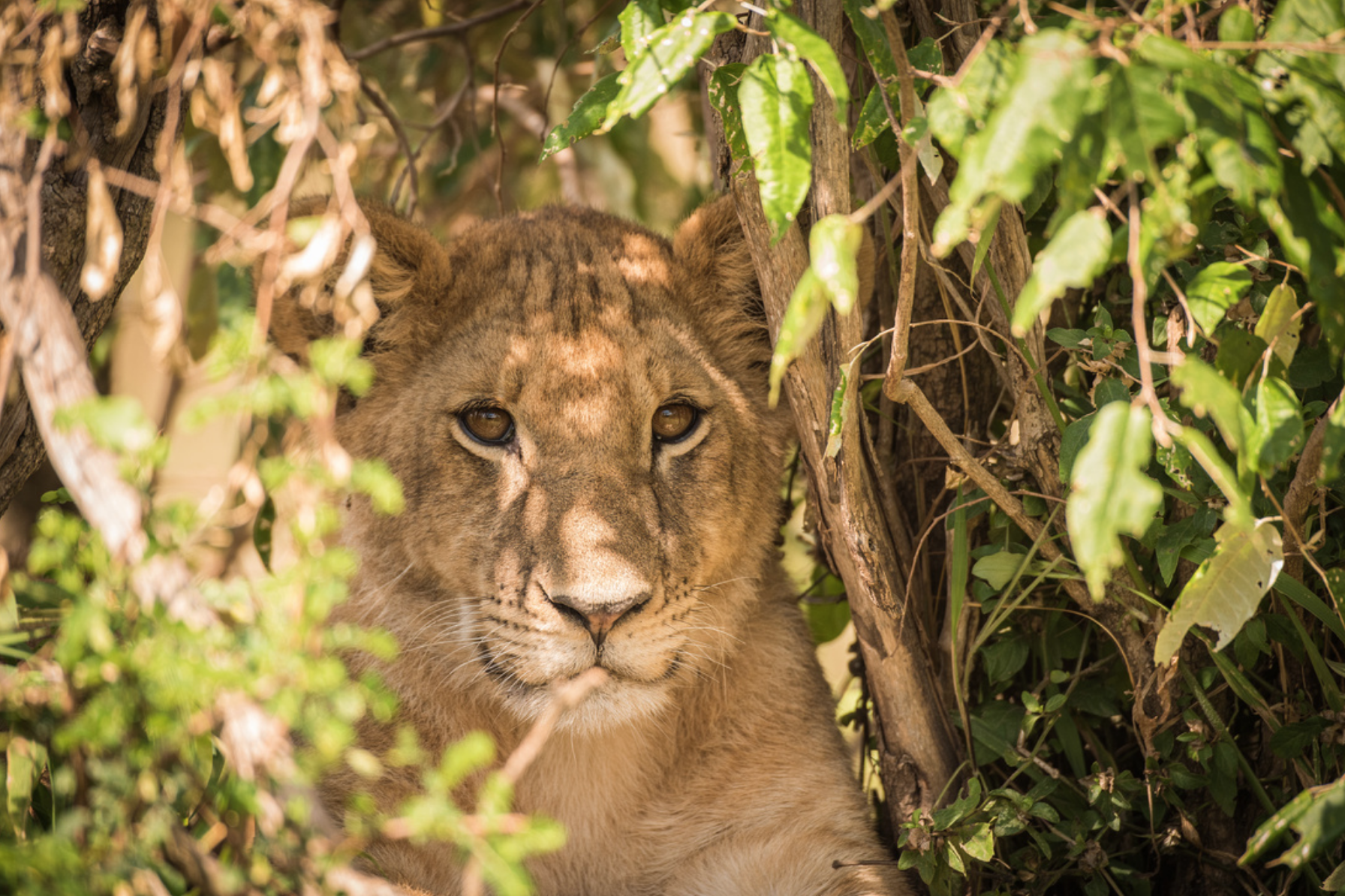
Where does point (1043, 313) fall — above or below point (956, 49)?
below

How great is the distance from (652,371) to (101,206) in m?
1.44

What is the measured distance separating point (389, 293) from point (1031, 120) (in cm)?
199

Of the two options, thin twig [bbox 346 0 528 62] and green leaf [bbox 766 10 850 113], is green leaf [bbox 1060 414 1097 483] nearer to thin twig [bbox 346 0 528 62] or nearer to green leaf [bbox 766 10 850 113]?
green leaf [bbox 766 10 850 113]

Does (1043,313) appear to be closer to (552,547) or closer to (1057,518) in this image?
(1057,518)

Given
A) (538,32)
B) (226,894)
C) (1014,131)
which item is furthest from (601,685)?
(538,32)

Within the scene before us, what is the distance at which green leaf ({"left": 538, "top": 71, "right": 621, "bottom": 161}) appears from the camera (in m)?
2.46

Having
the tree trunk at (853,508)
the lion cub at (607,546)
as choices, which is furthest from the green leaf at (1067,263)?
the lion cub at (607,546)

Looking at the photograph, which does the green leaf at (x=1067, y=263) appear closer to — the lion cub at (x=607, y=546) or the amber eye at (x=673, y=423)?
the lion cub at (x=607, y=546)

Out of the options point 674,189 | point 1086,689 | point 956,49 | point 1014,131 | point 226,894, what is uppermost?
point 1014,131

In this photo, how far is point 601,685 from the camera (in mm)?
2674

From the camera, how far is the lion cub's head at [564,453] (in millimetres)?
2670

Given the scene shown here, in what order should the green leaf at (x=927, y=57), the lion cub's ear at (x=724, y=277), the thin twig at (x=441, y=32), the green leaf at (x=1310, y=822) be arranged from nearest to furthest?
the green leaf at (x=1310, y=822) → the green leaf at (x=927, y=57) → the lion cub's ear at (x=724, y=277) → the thin twig at (x=441, y=32)

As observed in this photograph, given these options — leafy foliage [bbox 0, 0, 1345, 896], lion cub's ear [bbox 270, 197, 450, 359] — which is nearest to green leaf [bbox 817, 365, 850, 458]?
leafy foliage [bbox 0, 0, 1345, 896]

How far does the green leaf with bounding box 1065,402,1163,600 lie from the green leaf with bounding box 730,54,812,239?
694mm
